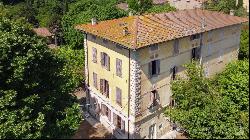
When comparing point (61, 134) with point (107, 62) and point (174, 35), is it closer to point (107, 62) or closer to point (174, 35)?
point (107, 62)

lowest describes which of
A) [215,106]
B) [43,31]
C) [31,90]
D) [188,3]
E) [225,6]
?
[43,31]

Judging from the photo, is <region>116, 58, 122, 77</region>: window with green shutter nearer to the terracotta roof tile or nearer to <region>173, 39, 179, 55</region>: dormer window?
the terracotta roof tile

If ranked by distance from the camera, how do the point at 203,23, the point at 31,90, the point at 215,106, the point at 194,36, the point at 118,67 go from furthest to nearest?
1. the point at 203,23
2. the point at 194,36
3. the point at 118,67
4. the point at 31,90
5. the point at 215,106

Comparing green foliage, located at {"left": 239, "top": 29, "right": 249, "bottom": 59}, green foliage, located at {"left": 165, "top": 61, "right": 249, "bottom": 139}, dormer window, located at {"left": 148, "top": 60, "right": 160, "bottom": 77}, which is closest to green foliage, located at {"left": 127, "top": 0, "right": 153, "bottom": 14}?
green foliage, located at {"left": 239, "top": 29, "right": 249, "bottom": 59}

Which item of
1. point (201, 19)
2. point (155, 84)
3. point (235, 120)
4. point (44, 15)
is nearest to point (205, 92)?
point (235, 120)

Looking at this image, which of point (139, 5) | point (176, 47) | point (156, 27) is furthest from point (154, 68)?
point (139, 5)

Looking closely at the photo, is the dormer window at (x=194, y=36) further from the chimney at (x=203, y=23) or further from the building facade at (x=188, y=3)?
the building facade at (x=188, y=3)

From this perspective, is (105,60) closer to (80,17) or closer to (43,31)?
(80,17)
